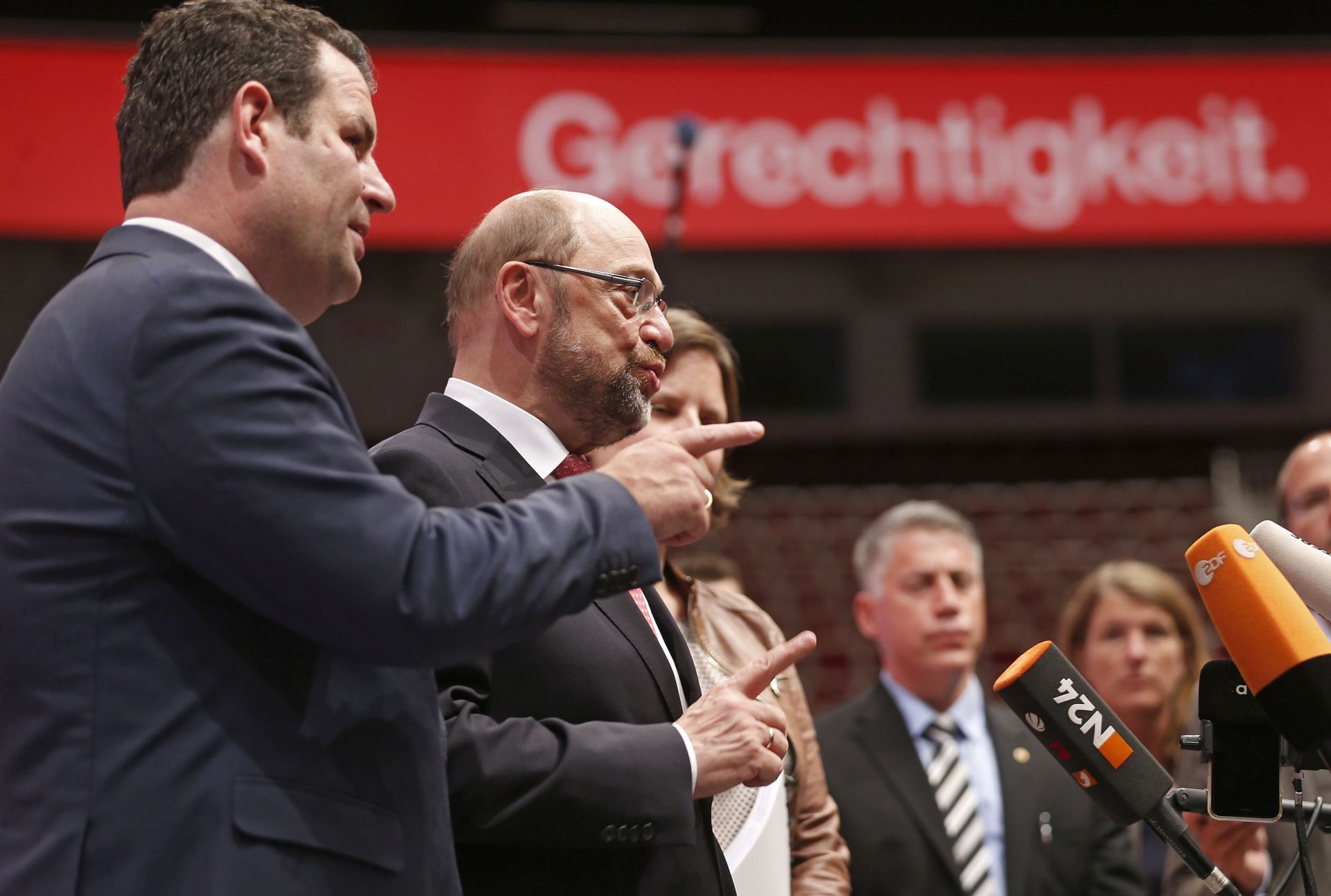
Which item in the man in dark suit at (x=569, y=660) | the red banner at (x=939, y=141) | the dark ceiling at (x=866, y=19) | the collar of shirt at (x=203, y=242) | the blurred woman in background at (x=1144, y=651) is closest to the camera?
the collar of shirt at (x=203, y=242)

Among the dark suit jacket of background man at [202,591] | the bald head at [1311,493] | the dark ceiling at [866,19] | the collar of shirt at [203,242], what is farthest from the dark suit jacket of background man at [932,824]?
the dark ceiling at [866,19]

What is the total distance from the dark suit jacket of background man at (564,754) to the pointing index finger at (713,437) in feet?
1.19

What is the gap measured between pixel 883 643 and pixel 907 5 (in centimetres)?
425

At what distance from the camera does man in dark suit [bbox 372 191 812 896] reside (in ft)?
5.17

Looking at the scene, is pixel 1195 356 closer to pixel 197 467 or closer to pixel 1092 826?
pixel 1092 826

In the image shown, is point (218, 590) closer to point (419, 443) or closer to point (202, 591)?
point (202, 591)

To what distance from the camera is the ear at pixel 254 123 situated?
1.38 meters

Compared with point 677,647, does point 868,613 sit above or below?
below

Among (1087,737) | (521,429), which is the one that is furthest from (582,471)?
(1087,737)

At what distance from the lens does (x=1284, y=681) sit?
141cm

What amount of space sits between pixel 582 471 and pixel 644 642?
330 mm

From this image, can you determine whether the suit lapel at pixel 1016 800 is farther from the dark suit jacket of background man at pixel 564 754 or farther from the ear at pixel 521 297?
the ear at pixel 521 297

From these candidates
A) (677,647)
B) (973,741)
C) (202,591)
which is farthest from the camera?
(973,741)

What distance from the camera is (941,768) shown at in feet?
11.3
